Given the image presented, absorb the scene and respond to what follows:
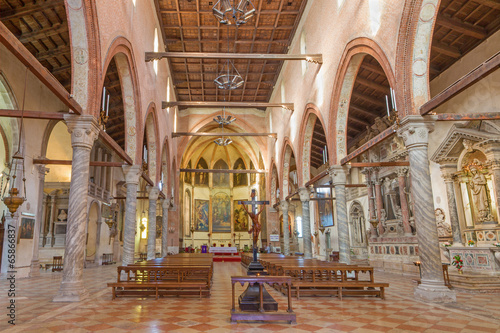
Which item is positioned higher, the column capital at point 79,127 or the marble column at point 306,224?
the column capital at point 79,127

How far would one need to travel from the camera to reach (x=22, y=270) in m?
12.2

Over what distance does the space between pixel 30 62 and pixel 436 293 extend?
8.48 m

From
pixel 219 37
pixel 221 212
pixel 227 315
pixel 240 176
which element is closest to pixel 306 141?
pixel 219 37

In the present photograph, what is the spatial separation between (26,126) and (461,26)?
49.7ft

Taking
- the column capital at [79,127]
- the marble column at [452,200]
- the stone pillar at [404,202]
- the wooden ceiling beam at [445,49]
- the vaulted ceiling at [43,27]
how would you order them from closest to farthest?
the column capital at [79,127] < the vaulted ceiling at [43,27] < the wooden ceiling beam at [445,49] < the marble column at [452,200] < the stone pillar at [404,202]

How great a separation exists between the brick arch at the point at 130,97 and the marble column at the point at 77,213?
3.59m

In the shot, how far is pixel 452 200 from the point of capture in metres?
12.4

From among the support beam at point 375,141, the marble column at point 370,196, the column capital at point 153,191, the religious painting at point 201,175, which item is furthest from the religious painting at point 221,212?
the support beam at point 375,141

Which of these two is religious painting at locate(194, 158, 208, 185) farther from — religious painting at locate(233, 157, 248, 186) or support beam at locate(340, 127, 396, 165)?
support beam at locate(340, 127, 396, 165)

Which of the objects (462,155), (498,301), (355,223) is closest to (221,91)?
(355,223)

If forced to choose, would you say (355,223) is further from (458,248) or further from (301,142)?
(458,248)

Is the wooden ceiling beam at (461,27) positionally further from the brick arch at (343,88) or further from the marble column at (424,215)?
the marble column at (424,215)

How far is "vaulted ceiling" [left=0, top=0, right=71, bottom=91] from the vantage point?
9.92m

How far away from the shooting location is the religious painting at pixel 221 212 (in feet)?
115
